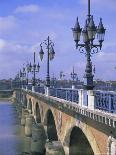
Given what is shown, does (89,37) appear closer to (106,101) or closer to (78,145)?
(106,101)

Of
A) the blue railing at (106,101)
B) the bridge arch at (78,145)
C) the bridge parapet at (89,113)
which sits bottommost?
the bridge arch at (78,145)

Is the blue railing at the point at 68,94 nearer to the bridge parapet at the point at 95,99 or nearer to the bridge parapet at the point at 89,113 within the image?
the bridge parapet at the point at 95,99

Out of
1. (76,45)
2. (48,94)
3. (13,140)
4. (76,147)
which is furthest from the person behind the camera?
(13,140)

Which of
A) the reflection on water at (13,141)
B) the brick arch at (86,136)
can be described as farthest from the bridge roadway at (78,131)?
the reflection on water at (13,141)

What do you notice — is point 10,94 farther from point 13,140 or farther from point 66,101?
point 66,101

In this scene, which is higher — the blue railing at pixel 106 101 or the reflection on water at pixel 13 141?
the blue railing at pixel 106 101

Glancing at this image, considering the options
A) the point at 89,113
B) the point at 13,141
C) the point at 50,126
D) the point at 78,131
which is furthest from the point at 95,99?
the point at 13,141

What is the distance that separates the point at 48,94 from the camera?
37.9 meters

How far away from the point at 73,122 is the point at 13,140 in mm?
22679

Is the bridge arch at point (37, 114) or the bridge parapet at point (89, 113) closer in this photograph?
the bridge parapet at point (89, 113)

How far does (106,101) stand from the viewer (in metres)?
18.1

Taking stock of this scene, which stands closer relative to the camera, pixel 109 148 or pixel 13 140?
pixel 109 148

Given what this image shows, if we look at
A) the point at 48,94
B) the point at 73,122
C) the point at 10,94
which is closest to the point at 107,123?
the point at 73,122

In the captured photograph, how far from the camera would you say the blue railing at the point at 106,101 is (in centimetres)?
1725
